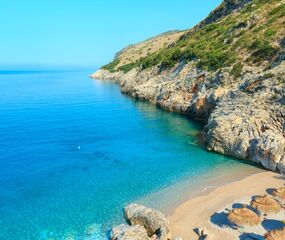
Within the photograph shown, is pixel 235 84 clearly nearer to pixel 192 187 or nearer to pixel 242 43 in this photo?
pixel 242 43

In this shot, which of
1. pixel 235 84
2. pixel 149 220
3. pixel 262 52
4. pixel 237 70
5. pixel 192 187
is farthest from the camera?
pixel 262 52

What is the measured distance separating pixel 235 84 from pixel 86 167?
27570 millimetres

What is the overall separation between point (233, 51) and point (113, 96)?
4028 cm

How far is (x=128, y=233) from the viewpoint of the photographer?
21.5m

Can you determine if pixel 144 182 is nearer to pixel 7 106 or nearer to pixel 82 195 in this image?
pixel 82 195

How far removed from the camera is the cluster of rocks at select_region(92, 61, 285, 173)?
1380 inches

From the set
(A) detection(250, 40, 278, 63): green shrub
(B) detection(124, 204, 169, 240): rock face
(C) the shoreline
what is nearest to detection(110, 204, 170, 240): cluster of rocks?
(B) detection(124, 204, 169, 240): rock face

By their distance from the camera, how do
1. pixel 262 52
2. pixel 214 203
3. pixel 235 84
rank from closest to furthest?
pixel 214 203 → pixel 235 84 → pixel 262 52

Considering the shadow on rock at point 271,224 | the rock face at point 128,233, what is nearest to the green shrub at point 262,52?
the shadow on rock at point 271,224

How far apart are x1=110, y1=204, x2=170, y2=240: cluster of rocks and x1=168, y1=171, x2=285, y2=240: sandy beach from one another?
3.84 feet

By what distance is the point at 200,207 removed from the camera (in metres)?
26.3

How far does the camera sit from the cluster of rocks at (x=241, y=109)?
3506cm

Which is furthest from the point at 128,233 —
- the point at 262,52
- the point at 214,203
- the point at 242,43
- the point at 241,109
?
the point at 242,43

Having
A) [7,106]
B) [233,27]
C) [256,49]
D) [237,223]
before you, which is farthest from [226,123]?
[7,106]
